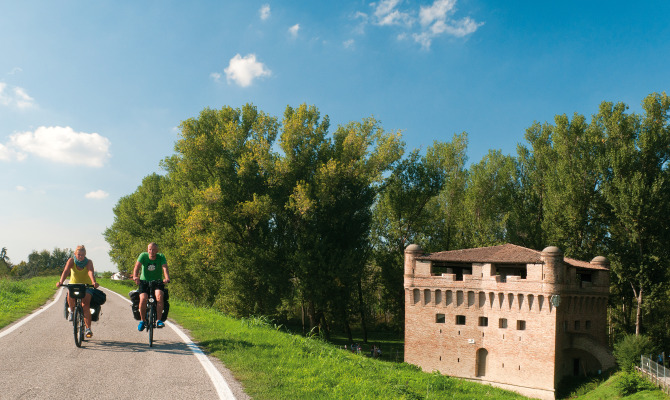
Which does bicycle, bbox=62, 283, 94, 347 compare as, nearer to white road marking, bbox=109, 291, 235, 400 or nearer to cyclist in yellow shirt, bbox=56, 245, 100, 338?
cyclist in yellow shirt, bbox=56, 245, 100, 338

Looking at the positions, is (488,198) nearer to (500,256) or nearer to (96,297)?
(500,256)

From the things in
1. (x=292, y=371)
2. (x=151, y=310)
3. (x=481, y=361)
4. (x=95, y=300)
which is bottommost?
(x=481, y=361)

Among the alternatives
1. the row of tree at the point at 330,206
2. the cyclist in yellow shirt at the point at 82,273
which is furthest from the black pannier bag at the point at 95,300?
the row of tree at the point at 330,206

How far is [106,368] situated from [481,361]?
109 ft

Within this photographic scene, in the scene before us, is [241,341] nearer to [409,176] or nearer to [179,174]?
[179,174]

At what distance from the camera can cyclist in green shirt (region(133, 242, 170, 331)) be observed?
9.38 metres

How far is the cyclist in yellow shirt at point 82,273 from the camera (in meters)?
9.25

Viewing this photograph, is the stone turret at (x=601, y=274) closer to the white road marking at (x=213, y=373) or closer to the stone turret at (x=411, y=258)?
the stone turret at (x=411, y=258)

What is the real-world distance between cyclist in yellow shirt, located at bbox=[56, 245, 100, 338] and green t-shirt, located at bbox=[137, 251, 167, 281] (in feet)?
3.24

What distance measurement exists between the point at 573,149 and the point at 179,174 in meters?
38.3

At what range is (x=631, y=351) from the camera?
102 feet

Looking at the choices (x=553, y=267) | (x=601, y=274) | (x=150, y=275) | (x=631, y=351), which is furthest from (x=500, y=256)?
(x=150, y=275)

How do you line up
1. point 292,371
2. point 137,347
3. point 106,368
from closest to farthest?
point 106,368, point 292,371, point 137,347

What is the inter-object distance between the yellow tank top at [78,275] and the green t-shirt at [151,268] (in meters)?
1.16
